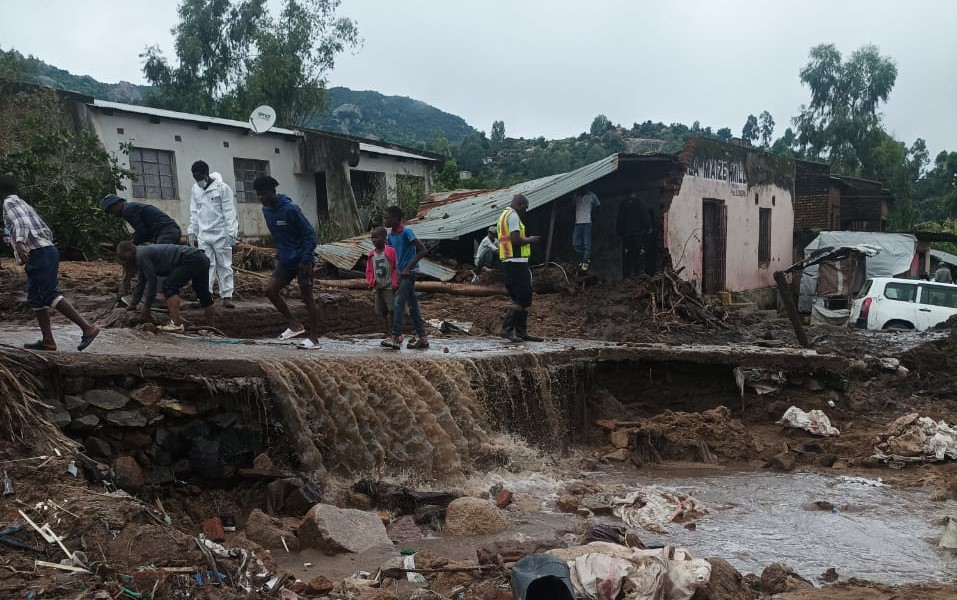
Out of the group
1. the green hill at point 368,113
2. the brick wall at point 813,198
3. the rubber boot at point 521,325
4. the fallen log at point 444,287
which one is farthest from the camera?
the green hill at point 368,113

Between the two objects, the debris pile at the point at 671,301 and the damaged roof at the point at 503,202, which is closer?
the debris pile at the point at 671,301

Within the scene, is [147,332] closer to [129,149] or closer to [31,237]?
[31,237]

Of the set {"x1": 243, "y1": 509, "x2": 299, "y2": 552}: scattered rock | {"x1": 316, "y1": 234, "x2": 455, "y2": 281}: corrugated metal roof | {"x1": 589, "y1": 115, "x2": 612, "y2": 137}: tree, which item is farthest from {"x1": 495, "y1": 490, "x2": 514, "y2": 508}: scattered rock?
{"x1": 589, "y1": 115, "x2": 612, "y2": 137}: tree

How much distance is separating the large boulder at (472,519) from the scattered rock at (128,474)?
2287 mm

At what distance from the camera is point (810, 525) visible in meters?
6.09

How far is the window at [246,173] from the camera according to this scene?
739 inches

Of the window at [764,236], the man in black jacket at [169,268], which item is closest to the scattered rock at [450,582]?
the man in black jacket at [169,268]

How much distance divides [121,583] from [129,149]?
14706mm

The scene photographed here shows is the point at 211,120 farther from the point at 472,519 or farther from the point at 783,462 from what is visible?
the point at 783,462

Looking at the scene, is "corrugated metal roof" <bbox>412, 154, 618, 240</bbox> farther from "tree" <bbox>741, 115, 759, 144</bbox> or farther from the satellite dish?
"tree" <bbox>741, 115, 759, 144</bbox>

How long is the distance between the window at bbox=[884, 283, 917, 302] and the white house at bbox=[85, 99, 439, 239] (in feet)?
42.4

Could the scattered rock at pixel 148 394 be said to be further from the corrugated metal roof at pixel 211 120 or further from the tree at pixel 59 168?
the corrugated metal roof at pixel 211 120

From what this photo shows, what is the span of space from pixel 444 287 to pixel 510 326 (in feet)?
15.9

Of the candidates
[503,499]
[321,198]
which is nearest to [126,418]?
[503,499]
